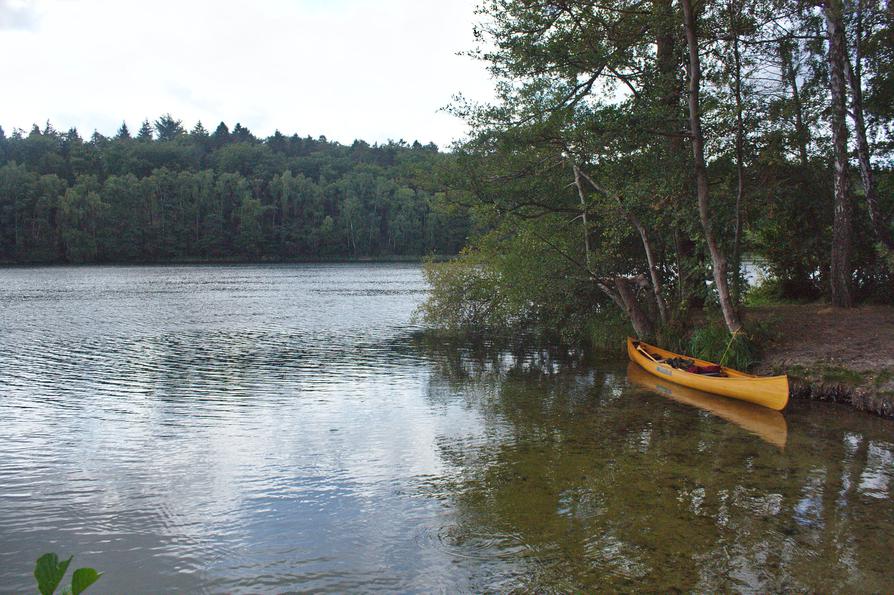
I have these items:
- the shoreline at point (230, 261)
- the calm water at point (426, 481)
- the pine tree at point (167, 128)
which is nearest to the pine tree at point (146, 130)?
the pine tree at point (167, 128)

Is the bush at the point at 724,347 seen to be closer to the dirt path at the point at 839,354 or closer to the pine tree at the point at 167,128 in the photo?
the dirt path at the point at 839,354

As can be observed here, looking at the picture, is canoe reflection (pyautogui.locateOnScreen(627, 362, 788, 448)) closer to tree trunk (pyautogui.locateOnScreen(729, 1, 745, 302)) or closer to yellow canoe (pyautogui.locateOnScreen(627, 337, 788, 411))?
yellow canoe (pyautogui.locateOnScreen(627, 337, 788, 411))

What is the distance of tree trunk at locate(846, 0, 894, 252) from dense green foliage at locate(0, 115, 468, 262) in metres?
75.8

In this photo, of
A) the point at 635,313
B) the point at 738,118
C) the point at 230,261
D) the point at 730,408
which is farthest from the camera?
the point at 230,261

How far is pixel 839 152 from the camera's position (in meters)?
17.1

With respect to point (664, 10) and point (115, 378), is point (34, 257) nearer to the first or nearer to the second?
point (115, 378)

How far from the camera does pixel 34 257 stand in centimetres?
9169

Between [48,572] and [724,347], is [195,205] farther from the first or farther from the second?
[48,572]

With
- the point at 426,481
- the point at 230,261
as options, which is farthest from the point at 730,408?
the point at 230,261

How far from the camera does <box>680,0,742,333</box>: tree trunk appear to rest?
1571 cm

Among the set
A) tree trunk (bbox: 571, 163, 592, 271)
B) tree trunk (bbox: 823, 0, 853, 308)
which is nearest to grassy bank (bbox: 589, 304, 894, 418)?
tree trunk (bbox: 823, 0, 853, 308)

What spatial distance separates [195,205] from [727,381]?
349 ft

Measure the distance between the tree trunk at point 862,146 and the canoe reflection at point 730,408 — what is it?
6.09 meters

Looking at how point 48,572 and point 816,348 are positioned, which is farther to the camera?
point 816,348
